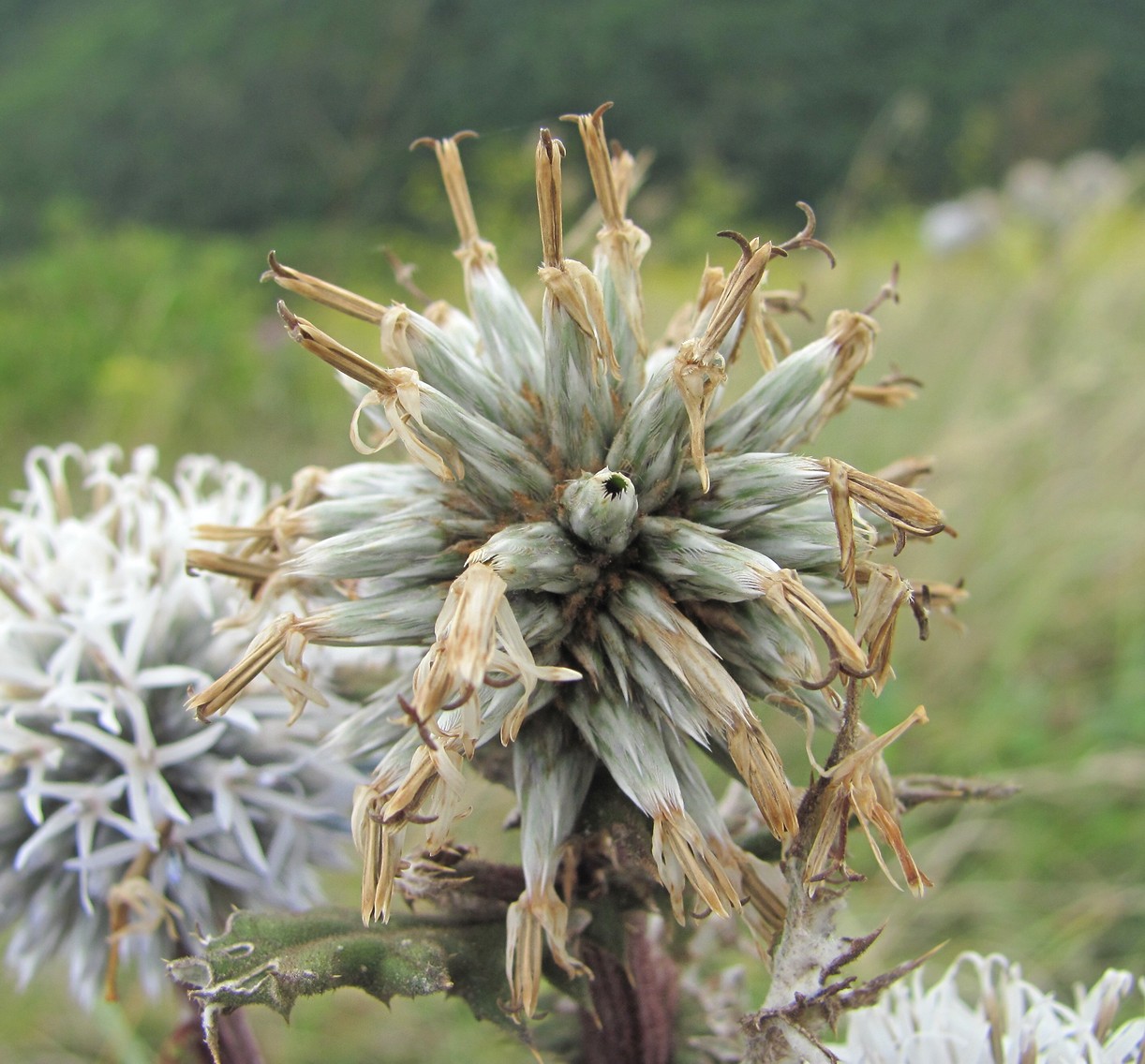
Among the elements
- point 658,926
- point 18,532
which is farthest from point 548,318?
point 18,532

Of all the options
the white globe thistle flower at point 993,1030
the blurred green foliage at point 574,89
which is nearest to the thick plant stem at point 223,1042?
the white globe thistle flower at point 993,1030

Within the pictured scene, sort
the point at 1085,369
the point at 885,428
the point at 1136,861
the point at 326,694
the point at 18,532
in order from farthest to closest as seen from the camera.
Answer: the point at 885,428 < the point at 1085,369 < the point at 1136,861 < the point at 18,532 < the point at 326,694

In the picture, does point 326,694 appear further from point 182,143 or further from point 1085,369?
point 182,143

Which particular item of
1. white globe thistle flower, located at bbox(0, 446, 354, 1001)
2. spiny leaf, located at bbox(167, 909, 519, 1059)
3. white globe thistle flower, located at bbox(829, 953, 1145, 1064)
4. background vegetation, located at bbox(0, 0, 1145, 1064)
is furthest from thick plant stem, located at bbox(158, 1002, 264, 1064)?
white globe thistle flower, located at bbox(829, 953, 1145, 1064)

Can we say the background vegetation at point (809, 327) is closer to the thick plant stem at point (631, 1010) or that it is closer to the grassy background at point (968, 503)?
the grassy background at point (968, 503)

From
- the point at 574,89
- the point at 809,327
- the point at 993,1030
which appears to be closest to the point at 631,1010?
the point at 993,1030
